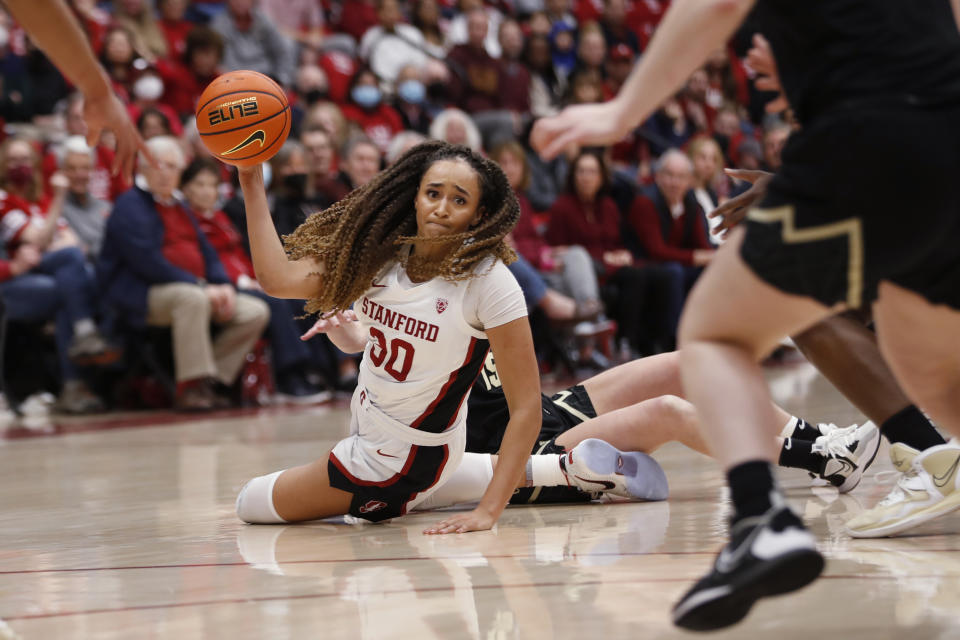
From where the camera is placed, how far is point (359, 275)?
3.34m

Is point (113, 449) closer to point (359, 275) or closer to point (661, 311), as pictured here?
point (359, 275)

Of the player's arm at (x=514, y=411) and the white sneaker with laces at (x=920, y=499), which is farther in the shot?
the player's arm at (x=514, y=411)

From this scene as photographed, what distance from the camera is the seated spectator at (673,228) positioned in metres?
9.85

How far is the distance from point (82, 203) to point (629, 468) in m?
5.76

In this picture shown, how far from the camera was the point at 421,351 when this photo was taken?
10.8 ft

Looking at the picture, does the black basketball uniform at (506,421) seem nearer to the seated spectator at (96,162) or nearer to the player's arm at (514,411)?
the player's arm at (514,411)

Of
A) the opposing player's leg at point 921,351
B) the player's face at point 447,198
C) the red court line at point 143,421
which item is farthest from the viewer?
the red court line at point 143,421

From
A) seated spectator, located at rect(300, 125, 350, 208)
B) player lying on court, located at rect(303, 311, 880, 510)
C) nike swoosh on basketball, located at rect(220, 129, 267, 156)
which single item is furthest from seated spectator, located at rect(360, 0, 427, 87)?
nike swoosh on basketball, located at rect(220, 129, 267, 156)

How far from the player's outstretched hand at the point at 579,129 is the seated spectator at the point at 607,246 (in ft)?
24.9

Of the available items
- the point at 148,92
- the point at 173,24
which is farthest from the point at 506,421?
the point at 173,24

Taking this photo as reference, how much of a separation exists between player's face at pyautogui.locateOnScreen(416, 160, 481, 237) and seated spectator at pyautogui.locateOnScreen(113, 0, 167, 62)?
6.82m

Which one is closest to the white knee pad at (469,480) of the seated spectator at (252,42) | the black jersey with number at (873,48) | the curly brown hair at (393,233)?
the curly brown hair at (393,233)

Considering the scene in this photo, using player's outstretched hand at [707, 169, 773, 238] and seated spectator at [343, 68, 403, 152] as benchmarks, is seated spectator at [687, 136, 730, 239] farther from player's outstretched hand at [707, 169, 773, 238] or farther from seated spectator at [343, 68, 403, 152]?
player's outstretched hand at [707, 169, 773, 238]

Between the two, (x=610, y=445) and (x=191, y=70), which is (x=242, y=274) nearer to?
(x=191, y=70)
